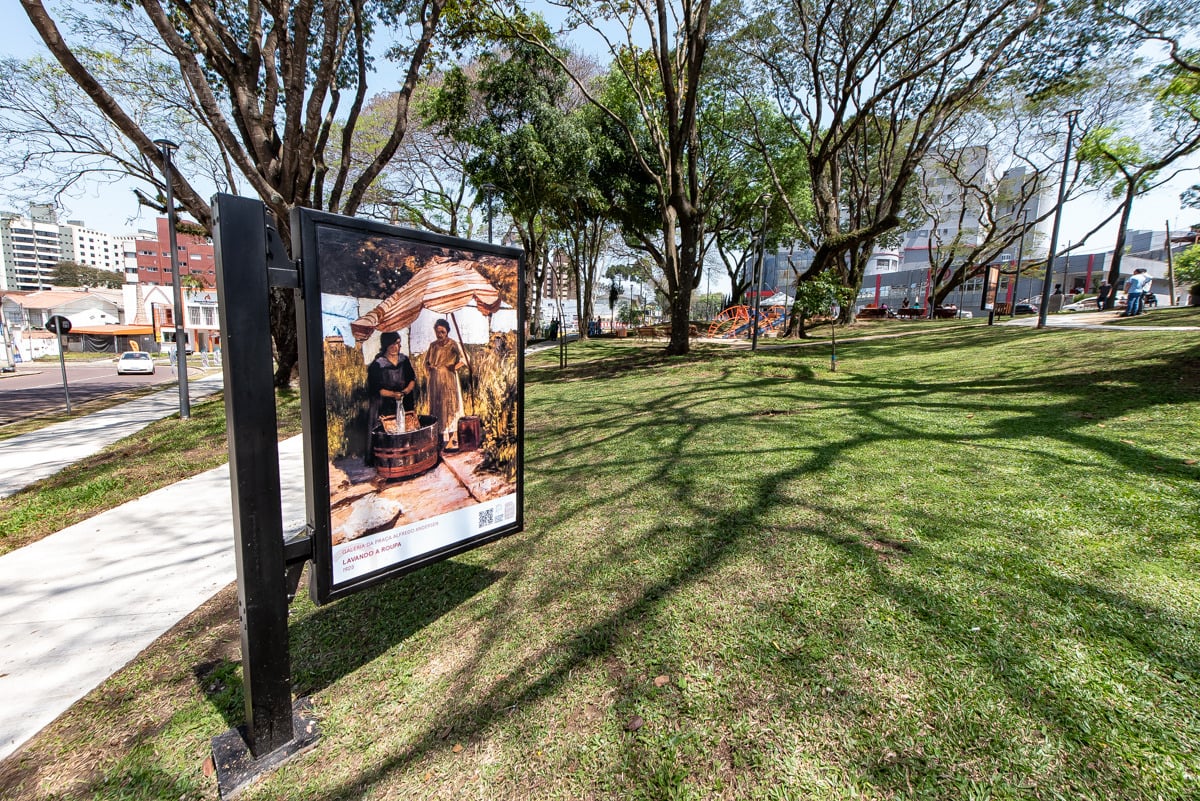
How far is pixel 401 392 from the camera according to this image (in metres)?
2.17

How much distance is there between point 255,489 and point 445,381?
85 cm

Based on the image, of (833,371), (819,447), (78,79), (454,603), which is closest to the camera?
(454,603)

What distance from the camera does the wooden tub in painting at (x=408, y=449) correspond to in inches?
84.7

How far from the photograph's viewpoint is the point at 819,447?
5.07 metres

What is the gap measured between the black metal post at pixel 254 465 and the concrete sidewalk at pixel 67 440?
6.26m

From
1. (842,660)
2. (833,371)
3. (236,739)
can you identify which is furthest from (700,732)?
(833,371)

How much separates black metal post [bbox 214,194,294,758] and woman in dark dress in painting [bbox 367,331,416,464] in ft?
1.15

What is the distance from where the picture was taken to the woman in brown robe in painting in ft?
7.55

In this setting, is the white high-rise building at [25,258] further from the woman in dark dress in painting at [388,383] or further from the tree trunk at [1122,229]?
the tree trunk at [1122,229]

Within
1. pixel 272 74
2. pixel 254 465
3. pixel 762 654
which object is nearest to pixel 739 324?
pixel 272 74

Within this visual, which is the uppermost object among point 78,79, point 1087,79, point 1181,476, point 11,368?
point 1087,79

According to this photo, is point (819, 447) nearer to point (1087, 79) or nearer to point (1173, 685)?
point (1173, 685)

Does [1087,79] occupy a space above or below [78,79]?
above

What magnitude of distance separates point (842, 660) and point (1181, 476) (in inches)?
141
